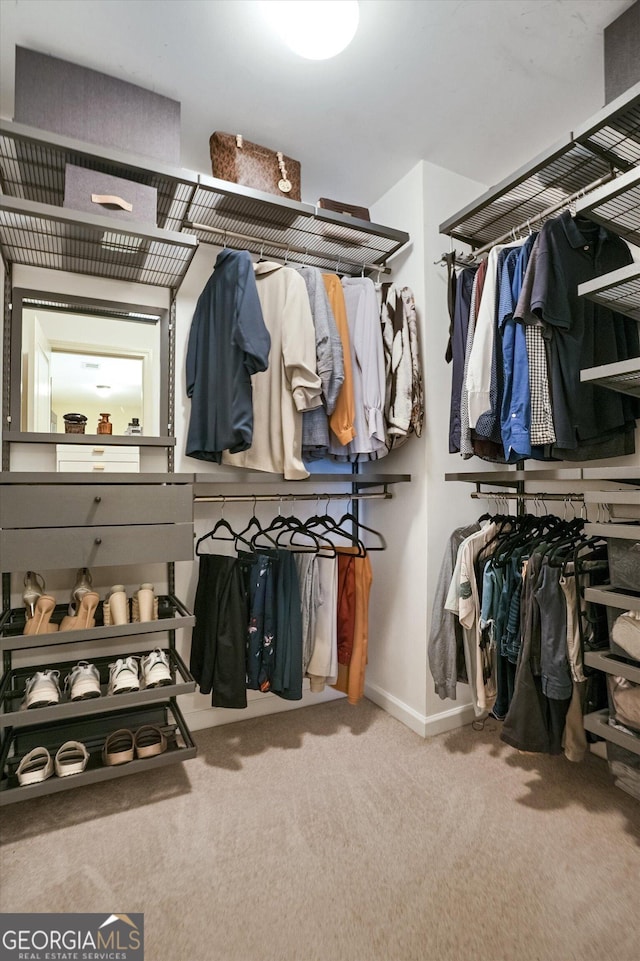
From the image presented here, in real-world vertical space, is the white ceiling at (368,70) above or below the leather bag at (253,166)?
above

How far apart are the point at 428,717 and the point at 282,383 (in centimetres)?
157

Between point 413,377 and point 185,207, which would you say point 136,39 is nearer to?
point 185,207

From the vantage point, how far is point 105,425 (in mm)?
2008

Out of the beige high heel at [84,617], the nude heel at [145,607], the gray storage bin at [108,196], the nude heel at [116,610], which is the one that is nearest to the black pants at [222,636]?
the nude heel at [145,607]

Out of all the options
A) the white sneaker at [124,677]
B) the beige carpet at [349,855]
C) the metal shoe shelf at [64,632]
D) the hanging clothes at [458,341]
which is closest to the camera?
the beige carpet at [349,855]

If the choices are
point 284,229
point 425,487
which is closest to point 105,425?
point 284,229

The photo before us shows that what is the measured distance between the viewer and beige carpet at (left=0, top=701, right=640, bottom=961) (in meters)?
1.22

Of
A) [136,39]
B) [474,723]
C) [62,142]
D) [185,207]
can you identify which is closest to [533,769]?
[474,723]

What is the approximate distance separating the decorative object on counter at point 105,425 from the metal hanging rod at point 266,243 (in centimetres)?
86

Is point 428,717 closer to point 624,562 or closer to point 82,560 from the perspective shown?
point 624,562

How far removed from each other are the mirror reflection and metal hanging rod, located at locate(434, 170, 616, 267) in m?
1.37

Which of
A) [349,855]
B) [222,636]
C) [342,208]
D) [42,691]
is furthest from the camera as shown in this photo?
[342,208]

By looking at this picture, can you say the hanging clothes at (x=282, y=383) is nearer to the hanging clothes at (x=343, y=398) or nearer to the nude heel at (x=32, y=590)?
the hanging clothes at (x=343, y=398)

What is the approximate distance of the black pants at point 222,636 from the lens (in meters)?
1.99
